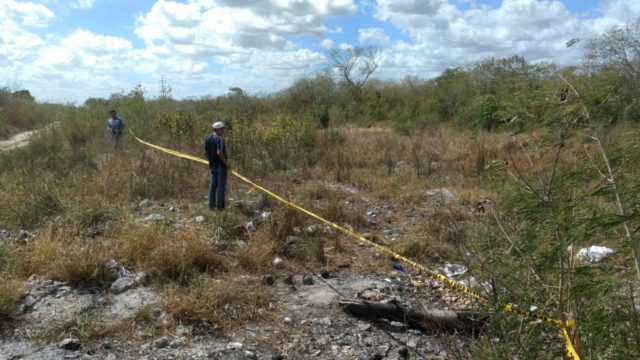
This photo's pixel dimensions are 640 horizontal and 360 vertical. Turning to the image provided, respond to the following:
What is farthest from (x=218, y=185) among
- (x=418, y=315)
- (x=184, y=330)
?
(x=418, y=315)

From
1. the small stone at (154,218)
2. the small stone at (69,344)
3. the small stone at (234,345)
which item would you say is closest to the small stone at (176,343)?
the small stone at (234,345)

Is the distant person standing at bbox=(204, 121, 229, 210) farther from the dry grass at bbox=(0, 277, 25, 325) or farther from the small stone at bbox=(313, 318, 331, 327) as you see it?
the small stone at bbox=(313, 318, 331, 327)

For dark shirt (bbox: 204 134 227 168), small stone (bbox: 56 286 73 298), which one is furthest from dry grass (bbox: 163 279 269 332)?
dark shirt (bbox: 204 134 227 168)

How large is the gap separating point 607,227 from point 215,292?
3.22 metres

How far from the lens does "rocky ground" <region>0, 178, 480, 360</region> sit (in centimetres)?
381

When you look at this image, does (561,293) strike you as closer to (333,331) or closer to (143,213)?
(333,331)

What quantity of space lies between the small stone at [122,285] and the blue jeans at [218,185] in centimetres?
249

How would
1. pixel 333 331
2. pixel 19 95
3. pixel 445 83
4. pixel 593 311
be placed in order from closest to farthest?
pixel 593 311, pixel 333 331, pixel 445 83, pixel 19 95

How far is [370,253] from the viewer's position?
604 cm

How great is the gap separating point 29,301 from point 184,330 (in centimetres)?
146

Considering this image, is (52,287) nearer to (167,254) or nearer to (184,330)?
(167,254)

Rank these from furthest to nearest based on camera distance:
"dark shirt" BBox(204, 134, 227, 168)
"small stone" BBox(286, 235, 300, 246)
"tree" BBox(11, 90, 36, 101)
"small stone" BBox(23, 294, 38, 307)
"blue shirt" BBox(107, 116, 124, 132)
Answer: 1. "tree" BBox(11, 90, 36, 101)
2. "blue shirt" BBox(107, 116, 124, 132)
3. "dark shirt" BBox(204, 134, 227, 168)
4. "small stone" BBox(286, 235, 300, 246)
5. "small stone" BBox(23, 294, 38, 307)

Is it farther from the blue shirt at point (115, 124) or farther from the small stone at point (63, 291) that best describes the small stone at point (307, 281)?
the blue shirt at point (115, 124)

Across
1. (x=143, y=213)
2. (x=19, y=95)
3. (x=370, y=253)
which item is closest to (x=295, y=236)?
(x=370, y=253)
